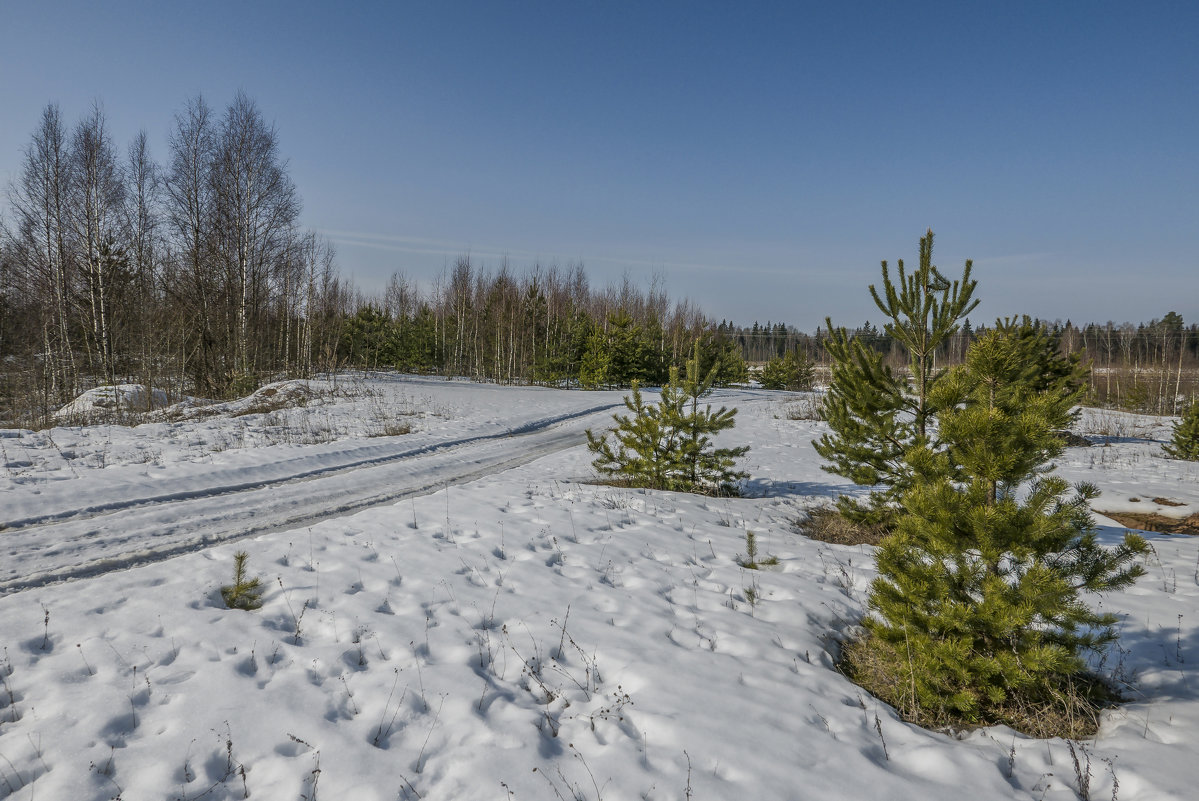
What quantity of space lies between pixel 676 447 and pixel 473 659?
5828 millimetres

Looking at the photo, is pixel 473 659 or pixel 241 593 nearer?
pixel 473 659

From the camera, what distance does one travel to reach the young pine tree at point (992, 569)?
312cm

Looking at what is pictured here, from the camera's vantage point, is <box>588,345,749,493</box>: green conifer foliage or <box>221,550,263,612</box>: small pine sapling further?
<box>588,345,749,493</box>: green conifer foliage

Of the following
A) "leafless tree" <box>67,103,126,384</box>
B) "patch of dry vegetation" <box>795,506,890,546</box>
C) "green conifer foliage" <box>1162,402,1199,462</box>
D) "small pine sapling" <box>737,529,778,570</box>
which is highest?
"leafless tree" <box>67,103,126,384</box>

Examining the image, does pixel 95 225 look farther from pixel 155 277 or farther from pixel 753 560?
pixel 753 560

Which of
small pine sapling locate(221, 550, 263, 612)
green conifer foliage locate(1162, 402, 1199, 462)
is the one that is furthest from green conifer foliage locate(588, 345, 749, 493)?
green conifer foliage locate(1162, 402, 1199, 462)

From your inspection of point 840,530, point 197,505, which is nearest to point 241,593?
point 197,505

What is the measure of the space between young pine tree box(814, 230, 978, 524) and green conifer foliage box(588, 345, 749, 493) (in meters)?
2.33

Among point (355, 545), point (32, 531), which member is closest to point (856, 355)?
point (355, 545)

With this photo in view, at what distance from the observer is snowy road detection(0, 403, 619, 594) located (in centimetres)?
534

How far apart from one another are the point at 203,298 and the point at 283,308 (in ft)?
25.9

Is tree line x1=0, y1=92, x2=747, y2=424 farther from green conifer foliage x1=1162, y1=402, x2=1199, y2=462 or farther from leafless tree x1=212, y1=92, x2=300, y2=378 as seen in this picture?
green conifer foliage x1=1162, y1=402, x2=1199, y2=462

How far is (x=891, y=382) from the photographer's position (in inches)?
242

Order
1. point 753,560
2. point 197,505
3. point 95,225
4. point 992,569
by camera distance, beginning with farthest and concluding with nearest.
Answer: point 95,225, point 197,505, point 753,560, point 992,569
